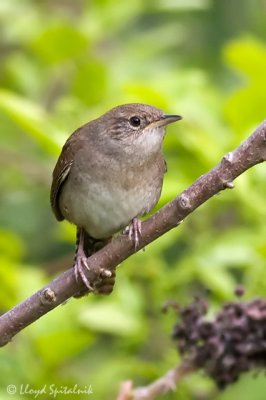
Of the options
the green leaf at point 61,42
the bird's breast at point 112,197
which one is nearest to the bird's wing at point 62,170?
the bird's breast at point 112,197

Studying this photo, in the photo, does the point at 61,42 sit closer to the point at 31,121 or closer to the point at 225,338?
the point at 31,121

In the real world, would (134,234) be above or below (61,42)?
below

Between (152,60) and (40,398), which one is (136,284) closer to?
(40,398)

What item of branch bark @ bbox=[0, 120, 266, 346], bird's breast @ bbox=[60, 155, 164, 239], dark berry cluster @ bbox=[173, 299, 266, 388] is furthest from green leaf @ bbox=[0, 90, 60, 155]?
branch bark @ bbox=[0, 120, 266, 346]

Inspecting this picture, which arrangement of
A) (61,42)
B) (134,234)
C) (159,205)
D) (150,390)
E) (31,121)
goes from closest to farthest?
(134,234), (150,390), (31,121), (159,205), (61,42)

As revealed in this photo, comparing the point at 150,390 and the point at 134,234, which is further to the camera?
the point at 150,390

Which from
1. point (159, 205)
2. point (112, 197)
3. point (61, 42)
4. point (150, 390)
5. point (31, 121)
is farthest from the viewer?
point (61, 42)

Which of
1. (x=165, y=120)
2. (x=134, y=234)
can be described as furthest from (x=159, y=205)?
(x=134, y=234)
